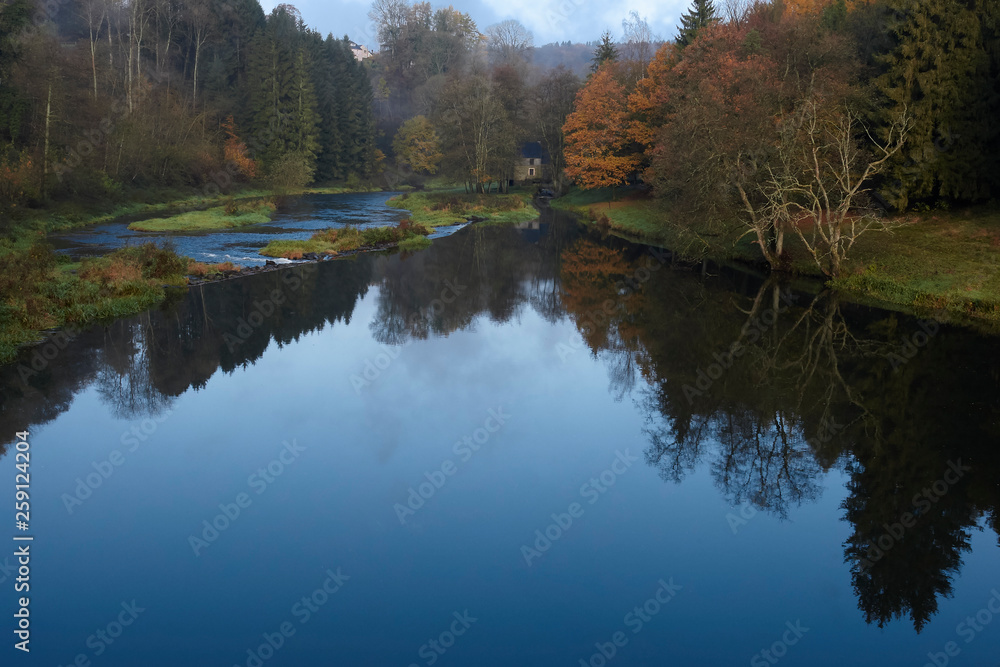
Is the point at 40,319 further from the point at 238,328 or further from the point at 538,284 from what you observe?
the point at 538,284

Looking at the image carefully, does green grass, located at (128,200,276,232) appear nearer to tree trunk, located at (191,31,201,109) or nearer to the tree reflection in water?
the tree reflection in water

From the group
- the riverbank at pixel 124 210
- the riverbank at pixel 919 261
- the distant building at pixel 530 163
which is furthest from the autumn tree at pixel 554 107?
the riverbank at pixel 919 261

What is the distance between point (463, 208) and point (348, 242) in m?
23.0

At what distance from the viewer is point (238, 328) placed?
65.3 feet

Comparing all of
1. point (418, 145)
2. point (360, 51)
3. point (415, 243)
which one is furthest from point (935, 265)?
point (360, 51)

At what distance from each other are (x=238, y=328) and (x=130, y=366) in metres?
4.27

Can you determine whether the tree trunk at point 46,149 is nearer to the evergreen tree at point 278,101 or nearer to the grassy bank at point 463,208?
the grassy bank at point 463,208

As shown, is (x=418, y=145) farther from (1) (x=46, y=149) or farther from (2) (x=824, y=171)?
(2) (x=824, y=171)

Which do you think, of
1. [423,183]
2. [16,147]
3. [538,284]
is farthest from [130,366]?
[423,183]

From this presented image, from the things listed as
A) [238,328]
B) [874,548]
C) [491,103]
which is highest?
[491,103]

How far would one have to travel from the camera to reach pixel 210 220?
44344 millimetres

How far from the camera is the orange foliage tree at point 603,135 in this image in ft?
177

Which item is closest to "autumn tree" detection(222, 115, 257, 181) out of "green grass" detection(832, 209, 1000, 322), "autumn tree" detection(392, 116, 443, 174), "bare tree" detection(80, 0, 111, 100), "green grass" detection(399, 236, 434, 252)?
"bare tree" detection(80, 0, 111, 100)

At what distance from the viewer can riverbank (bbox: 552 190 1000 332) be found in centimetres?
2256
